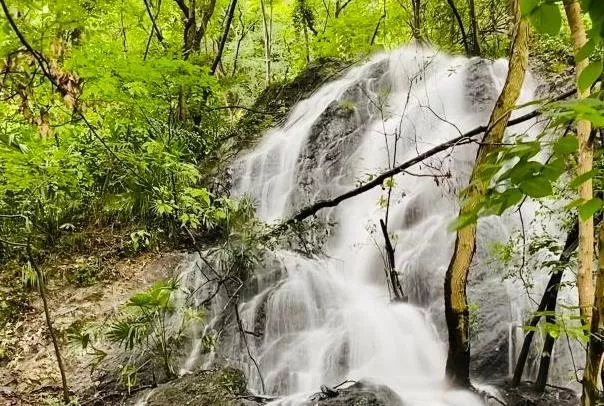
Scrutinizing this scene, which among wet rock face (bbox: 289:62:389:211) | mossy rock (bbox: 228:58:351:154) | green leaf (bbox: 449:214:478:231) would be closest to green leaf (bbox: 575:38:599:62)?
green leaf (bbox: 449:214:478:231)

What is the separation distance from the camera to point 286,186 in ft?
30.7

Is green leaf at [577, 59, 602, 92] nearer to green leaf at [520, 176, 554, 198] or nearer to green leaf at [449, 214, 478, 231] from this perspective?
green leaf at [520, 176, 554, 198]

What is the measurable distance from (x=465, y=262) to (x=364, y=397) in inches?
61.4

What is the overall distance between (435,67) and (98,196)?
7571mm

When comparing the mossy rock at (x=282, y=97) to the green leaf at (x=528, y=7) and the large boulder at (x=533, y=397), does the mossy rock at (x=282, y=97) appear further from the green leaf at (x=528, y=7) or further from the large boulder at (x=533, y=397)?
the green leaf at (x=528, y=7)

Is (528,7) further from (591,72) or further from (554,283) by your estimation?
(554,283)

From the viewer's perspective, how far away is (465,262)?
4.36m

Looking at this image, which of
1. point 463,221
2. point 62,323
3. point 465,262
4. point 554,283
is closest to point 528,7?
point 463,221

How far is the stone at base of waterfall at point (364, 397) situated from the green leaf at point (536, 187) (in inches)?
157

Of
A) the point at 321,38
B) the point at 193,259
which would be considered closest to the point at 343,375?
the point at 193,259

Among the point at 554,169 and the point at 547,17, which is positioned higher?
the point at 547,17

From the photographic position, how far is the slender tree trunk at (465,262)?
160 inches

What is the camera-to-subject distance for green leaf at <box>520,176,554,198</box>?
33.5 inches

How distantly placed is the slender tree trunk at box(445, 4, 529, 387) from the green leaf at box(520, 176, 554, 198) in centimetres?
305
